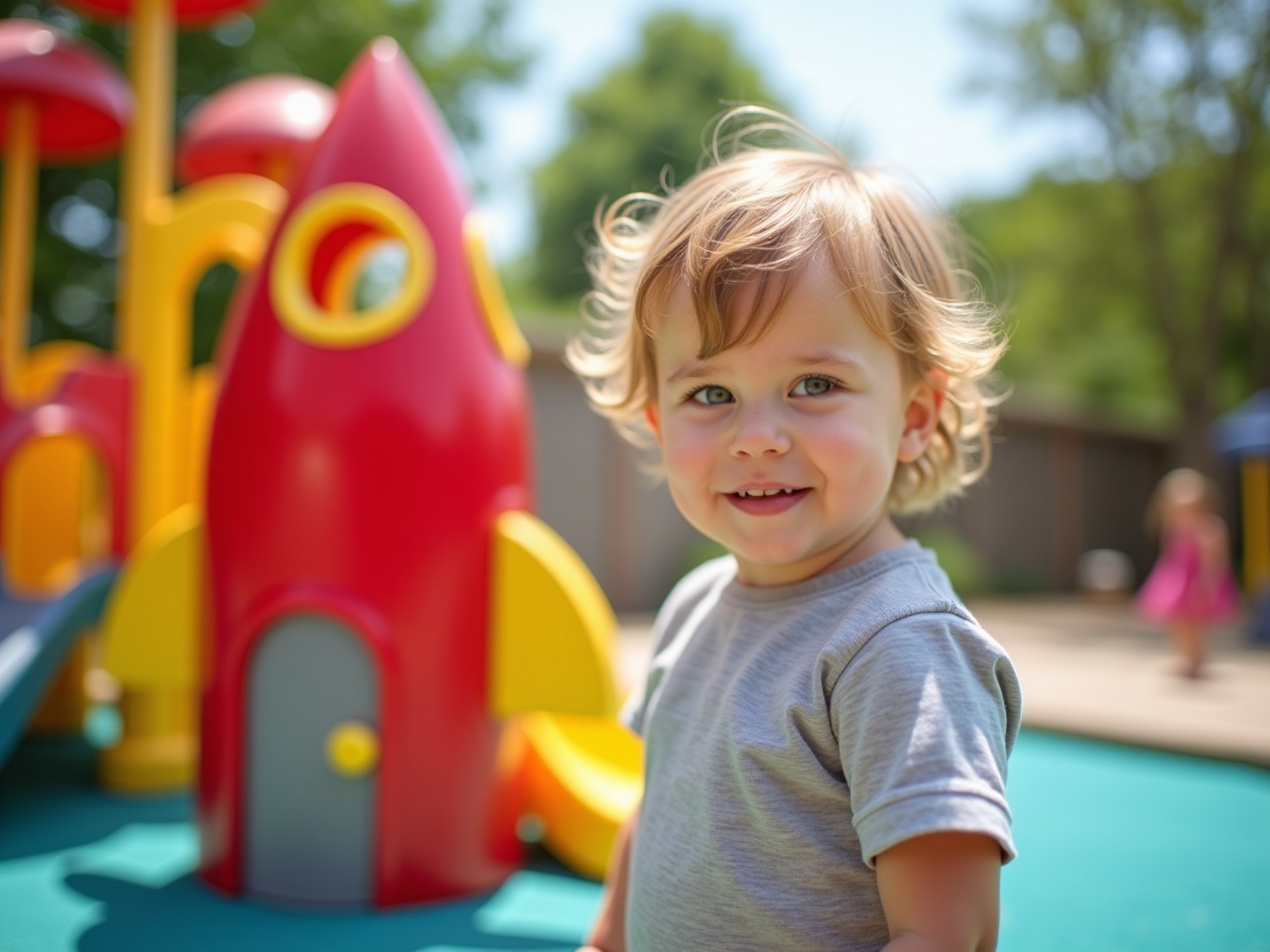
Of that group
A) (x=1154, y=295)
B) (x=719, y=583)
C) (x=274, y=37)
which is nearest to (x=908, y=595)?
(x=719, y=583)

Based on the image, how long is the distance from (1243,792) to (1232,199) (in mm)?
14247

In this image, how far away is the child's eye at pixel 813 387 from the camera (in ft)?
4.39

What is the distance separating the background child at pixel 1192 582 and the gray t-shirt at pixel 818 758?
289 inches

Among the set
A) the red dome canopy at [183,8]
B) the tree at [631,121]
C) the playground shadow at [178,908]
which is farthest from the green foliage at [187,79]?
the tree at [631,121]

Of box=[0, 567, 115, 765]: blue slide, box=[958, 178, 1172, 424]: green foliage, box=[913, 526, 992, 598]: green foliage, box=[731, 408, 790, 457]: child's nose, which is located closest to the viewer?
box=[731, 408, 790, 457]: child's nose

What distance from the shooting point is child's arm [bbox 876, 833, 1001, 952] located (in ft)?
3.53

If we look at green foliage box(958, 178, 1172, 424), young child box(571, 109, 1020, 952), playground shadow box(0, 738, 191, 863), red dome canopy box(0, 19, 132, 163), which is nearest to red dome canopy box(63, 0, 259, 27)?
red dome canopy box(0, 19, 132, 163)

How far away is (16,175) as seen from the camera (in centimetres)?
537

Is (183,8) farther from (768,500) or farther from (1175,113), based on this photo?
(1175,113)

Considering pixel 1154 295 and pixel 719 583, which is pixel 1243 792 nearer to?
pixel 719 583

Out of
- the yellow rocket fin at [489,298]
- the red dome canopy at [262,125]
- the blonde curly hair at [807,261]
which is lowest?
the blonde curly hair at [807,261]

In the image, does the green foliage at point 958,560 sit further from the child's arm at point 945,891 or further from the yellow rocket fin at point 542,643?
the child's arm at point 945,891

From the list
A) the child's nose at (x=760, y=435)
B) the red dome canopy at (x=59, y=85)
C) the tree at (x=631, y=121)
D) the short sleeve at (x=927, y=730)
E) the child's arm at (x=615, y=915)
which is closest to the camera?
the short sleeve at (x=927, y=730)

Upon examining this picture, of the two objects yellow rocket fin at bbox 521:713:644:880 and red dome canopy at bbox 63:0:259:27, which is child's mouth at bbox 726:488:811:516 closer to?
yellow rocket fin at bbox 521:713:644:880
